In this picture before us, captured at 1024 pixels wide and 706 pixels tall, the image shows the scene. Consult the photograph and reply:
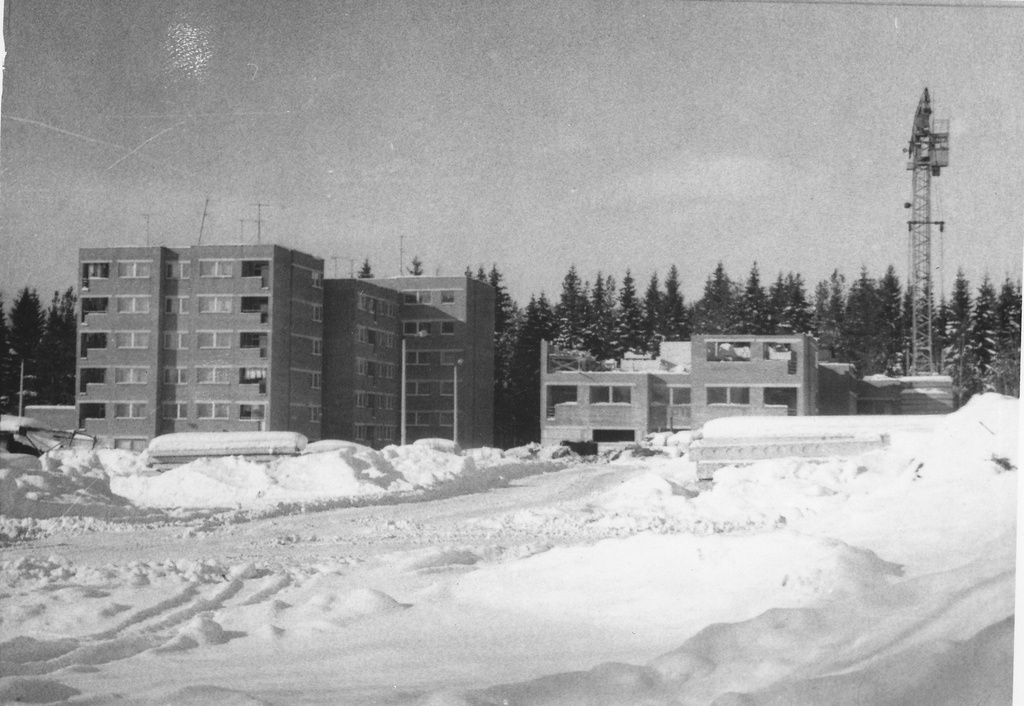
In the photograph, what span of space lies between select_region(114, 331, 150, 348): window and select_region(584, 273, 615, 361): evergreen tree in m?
3.38

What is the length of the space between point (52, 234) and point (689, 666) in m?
5.65

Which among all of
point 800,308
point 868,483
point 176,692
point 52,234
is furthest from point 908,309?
point 52,234

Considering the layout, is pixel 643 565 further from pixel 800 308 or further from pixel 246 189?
pixel 246 189

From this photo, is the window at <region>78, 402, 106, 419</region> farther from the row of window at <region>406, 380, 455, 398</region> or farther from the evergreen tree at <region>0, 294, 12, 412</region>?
the row of window at <region>406, 380, 455, 398</region>

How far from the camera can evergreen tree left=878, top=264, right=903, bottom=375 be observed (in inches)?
309

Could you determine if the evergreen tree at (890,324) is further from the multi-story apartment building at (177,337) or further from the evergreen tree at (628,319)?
the multi-story apartment building at (177,337)

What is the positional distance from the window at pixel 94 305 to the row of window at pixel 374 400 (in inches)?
86.2

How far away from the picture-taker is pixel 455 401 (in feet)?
30.4

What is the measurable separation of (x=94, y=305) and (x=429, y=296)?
8.59ft

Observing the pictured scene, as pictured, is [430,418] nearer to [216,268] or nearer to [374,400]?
[374,400]

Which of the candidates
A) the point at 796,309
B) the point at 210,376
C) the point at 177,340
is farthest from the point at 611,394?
the point at 177,340

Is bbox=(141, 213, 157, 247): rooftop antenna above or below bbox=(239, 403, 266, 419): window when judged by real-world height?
above

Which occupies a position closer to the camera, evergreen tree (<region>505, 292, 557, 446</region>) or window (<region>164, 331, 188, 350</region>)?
window (<region>164, 331, 188, 350</region>)

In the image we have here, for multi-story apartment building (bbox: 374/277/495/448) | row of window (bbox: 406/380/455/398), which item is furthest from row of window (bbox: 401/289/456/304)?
row of window (bbox: 406/380/455/398)
